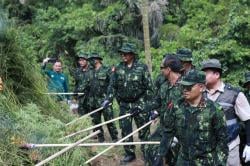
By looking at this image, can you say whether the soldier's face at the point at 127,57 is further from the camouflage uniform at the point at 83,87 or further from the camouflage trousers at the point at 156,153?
the camouflage uniform at the point at 83,87

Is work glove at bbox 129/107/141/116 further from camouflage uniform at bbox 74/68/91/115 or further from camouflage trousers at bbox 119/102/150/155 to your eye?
camouflage uniform at bbox 74/68/91/115

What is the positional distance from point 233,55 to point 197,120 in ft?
22.4

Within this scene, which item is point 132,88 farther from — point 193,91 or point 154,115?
point 193,91

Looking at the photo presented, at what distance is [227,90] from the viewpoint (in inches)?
187

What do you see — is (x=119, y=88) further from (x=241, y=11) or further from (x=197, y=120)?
(x=241, y=11)

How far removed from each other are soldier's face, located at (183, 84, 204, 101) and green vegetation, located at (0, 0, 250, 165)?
2270mm

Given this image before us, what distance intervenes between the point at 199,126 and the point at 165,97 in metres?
1.89

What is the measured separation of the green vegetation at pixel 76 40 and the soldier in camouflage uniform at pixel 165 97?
91 centimetres

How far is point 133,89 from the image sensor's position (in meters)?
6.61

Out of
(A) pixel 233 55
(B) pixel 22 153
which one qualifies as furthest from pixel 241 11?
(B) pixel 22 153

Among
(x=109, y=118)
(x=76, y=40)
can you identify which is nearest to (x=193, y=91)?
(x=109, y=118)

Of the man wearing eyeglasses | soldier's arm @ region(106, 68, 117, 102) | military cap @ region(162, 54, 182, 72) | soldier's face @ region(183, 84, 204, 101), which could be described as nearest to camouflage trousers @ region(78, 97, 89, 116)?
soldier's arm @ region(106, 68, 117, 102)

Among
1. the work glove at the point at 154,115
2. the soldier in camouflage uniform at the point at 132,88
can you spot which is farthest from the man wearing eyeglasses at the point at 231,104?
the soldier in camouflage uniform at the point at 132,88

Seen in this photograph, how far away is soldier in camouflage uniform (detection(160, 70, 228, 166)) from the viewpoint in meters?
3.82
